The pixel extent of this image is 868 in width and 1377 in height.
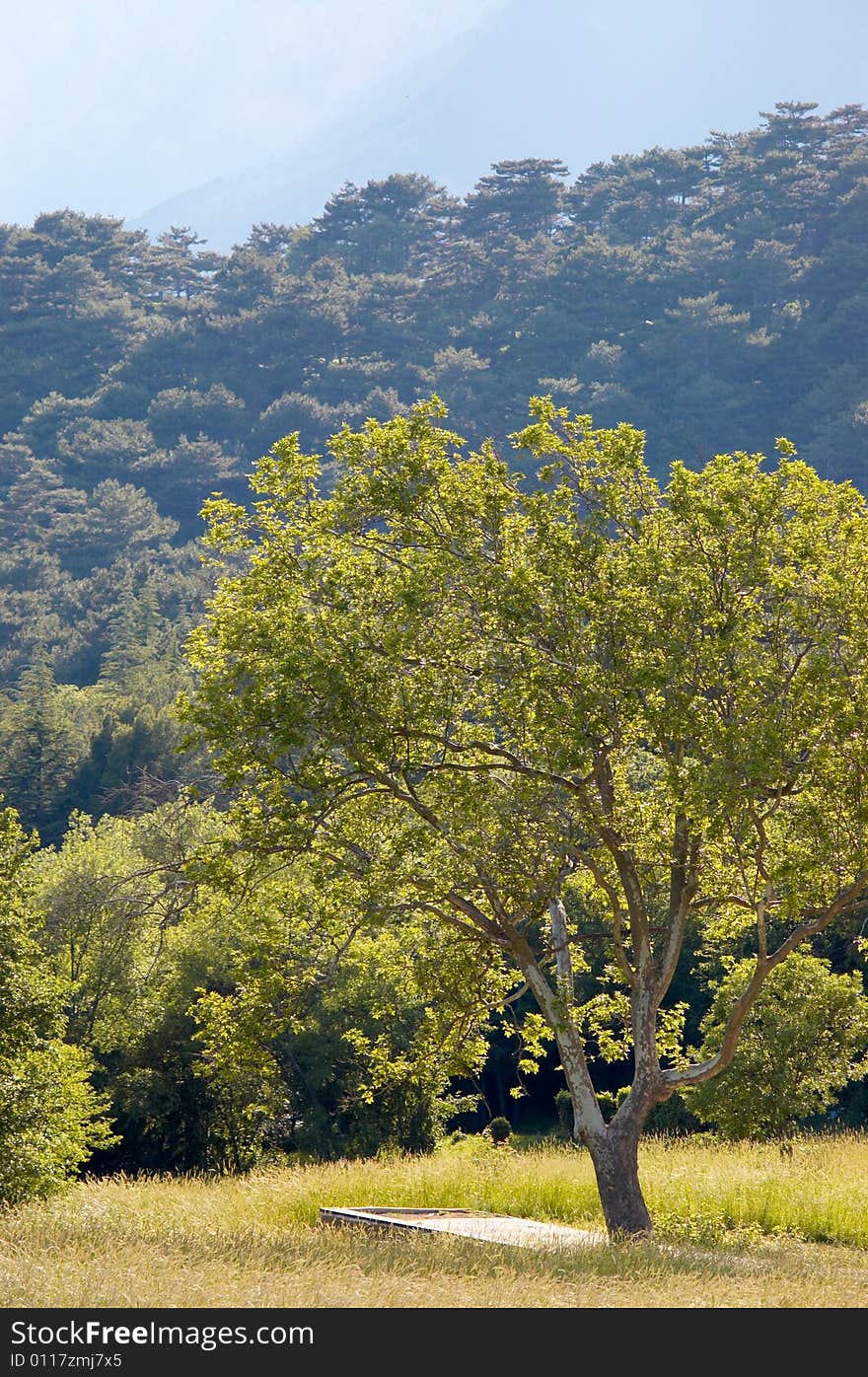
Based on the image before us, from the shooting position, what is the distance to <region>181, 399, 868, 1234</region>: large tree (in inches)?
628

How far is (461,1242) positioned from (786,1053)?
632 inches

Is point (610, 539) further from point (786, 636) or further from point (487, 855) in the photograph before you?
point (487, 855)

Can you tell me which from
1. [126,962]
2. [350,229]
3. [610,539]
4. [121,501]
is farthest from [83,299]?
[610,539]

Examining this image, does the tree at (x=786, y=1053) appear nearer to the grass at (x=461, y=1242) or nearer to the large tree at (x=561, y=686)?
the grass at (x=461, y=1242)

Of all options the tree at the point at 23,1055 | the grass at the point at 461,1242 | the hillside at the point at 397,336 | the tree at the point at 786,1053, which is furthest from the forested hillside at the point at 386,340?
the grass at the point at 461,1242

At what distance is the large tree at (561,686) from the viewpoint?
52.4 ft

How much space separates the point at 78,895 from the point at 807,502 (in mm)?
10066

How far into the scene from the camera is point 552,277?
166 metres

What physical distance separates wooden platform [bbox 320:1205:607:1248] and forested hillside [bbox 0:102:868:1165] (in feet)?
264

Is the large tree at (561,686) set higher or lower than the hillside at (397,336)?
lower

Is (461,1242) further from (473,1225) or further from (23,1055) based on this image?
(23,1055)

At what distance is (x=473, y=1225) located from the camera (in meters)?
18.6

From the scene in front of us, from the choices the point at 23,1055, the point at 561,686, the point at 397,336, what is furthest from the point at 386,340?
the point at 561,686

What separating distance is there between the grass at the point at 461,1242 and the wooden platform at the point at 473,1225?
0.68 metres
